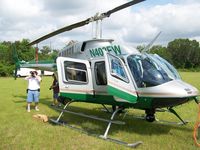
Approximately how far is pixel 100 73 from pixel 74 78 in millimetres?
1003

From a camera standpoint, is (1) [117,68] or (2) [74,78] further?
(2) [74,78]

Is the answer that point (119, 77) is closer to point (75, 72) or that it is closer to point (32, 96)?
point (75, 72)

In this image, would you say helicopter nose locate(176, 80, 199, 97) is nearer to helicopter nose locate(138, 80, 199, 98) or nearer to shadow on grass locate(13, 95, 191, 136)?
helicopter nose locate(138, 80, 199, 98)

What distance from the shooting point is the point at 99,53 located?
976cm

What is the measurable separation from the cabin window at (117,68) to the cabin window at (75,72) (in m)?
1.57

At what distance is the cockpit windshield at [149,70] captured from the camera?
8203 millimetres

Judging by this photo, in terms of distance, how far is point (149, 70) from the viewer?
8336 millimetres

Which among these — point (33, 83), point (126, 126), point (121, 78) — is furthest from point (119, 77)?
point (33, 83)

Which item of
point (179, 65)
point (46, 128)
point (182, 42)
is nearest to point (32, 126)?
point (46, 128)

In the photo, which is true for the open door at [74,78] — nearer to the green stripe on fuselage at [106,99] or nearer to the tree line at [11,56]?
the green stripe on fuselage at [106,99]

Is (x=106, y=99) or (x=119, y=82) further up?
(x=119, y=82)

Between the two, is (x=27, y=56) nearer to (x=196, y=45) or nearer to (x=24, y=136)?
(x=24, y=136)

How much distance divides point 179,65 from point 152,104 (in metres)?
108

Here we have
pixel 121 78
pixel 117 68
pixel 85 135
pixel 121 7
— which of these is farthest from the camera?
A: pixel 85 135
